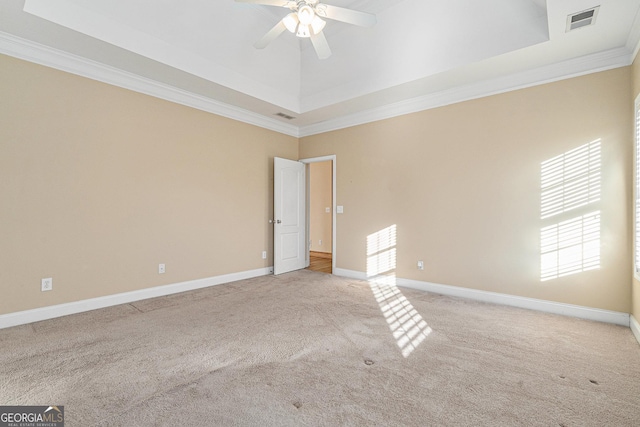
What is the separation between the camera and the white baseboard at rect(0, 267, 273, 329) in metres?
2.82

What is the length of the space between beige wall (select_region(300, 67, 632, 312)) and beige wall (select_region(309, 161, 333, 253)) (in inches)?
106

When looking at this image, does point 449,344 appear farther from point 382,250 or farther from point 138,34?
point 138,34

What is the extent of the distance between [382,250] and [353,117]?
7.62ft

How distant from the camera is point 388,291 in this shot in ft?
13.5

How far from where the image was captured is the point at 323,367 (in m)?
2.10

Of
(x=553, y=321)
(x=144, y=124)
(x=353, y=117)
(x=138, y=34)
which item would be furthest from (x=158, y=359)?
(x=353, y=117)

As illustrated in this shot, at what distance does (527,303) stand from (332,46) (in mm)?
4242

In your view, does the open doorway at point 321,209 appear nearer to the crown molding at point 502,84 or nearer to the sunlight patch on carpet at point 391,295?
the crown molding at point 502,84

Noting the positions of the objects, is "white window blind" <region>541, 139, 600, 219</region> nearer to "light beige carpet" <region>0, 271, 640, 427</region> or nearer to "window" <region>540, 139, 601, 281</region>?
"window" <region>540, 139, 601, 281</region>

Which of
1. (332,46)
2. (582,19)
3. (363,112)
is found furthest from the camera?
(363,112)

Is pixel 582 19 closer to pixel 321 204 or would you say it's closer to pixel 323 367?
pixel 323 367

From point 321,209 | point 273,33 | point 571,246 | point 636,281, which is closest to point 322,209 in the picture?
point 321,209

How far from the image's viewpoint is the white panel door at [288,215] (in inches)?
203
